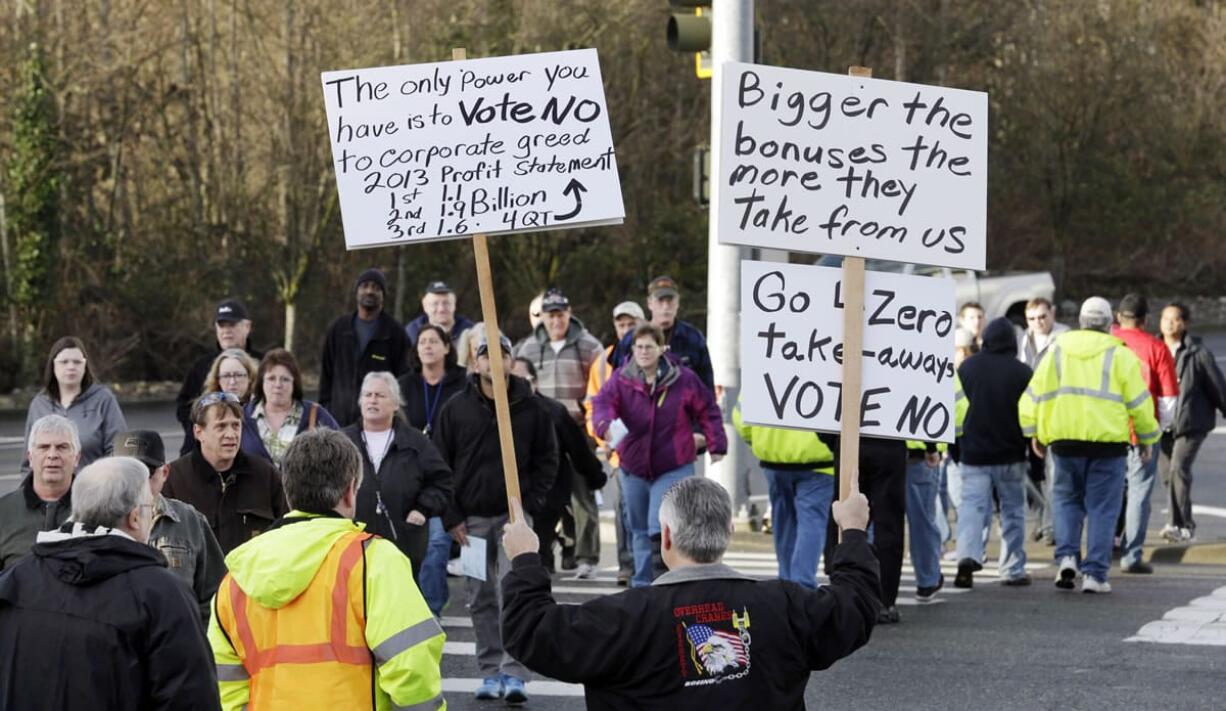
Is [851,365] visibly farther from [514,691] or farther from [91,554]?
[514,691]

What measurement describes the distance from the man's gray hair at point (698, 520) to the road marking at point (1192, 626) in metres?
6.07

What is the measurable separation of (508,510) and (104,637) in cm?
404

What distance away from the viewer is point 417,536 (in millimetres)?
8906

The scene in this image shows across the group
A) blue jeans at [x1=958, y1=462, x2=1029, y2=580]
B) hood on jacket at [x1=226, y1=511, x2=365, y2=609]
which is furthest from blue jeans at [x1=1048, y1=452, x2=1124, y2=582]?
hood on jacket at [x1=226, y1=511, x2=365, y2=609]

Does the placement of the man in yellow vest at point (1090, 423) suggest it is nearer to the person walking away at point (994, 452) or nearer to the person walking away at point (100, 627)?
the person walking away at point (994, 452)

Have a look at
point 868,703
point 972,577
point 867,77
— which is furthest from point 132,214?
point 867,77

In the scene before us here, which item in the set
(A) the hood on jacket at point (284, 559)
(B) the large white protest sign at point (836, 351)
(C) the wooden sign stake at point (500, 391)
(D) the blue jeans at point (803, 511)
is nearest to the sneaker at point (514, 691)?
(D) the blue jeans at point (803, 511)

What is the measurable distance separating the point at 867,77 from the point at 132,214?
2427 cm

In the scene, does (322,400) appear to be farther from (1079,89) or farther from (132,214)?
(1079,89)

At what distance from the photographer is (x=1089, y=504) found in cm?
1163

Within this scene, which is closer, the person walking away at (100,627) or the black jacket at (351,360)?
the person walking away at (100,627)

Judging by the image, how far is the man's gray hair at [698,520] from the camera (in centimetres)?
450

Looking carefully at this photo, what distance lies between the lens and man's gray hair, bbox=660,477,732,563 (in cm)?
450

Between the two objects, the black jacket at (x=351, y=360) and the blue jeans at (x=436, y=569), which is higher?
the black jacket at (x=351, y=360)
